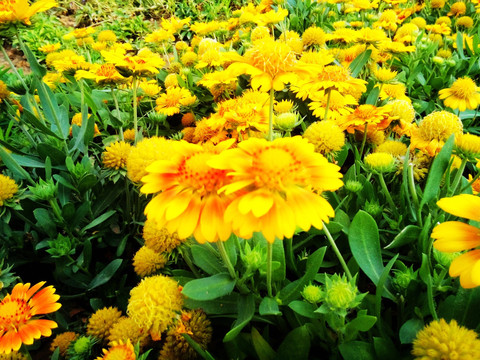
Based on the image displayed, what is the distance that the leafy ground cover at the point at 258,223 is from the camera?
686mm

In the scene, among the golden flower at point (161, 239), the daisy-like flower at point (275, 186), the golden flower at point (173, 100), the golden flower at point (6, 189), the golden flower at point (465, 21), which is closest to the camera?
the daisy-like flower at point (275, 186)

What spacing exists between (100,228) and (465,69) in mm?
2260

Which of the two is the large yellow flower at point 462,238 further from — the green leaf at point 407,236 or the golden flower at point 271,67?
the golden flower at point 271,67

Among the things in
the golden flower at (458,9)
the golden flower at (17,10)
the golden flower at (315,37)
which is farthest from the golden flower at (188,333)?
the golden flower at (458,9)

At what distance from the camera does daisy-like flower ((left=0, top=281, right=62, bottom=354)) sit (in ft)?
3.13

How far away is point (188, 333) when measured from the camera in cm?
93

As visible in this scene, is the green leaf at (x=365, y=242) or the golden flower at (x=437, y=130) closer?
the green leaf at (x=365, y=242)

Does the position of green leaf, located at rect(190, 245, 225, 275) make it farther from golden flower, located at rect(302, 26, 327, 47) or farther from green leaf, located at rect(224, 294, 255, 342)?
golden flower, located at rect(302, 26, 327, 47)

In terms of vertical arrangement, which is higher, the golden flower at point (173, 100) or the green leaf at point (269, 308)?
the golden flower at point (173, 100)

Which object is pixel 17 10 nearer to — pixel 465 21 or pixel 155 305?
pixel 155 305

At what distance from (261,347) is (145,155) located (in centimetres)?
56

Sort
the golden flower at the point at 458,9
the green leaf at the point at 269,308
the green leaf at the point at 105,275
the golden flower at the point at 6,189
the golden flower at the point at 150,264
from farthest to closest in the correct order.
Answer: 1. the golden flower at the point at 458,9
2. the green leaf at the point at 105,275
3. the golden flower at the point at 6,189
4. the golden flower at the point at 150,264
5. the green leaf at the point at 269,308

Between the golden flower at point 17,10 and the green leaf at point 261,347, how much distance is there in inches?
49.7

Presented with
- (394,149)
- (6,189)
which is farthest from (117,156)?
(394,149)
